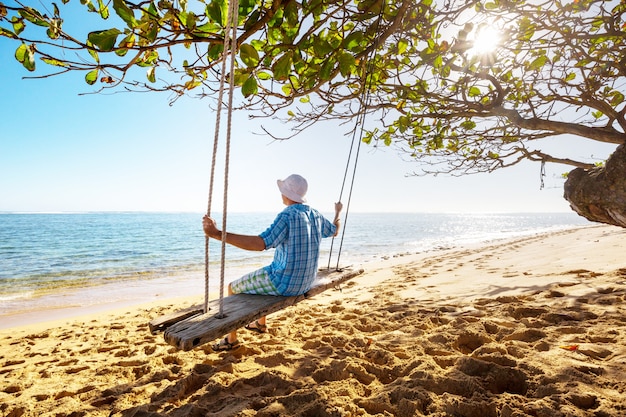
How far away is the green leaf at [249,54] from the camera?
5.94ft

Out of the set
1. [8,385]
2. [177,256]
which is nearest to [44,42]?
[8,385]

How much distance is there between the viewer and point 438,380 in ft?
6.77

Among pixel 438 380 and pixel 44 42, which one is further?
pixel 438 380

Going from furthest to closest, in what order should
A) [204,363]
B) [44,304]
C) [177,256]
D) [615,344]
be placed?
[177,256] < [44,304] < [204,363] < [615,344]

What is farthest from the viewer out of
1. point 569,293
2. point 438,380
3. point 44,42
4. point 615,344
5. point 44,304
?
point 44,304

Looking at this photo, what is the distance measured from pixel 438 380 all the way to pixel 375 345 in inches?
32.2

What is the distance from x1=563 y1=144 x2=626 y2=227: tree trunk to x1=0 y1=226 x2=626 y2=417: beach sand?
3.19 feet

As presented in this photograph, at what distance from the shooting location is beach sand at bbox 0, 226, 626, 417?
1.89 m

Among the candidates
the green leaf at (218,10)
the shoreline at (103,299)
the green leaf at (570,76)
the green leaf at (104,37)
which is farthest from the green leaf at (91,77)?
the green leaf at (570,76)

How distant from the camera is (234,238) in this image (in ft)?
7.80

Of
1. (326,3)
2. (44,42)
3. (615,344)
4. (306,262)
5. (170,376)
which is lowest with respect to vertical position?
(170,376)

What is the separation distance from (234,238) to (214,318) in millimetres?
→ 571

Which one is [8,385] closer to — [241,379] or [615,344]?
[241,379]

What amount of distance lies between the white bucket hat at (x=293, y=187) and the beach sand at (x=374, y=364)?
4.52 feet
